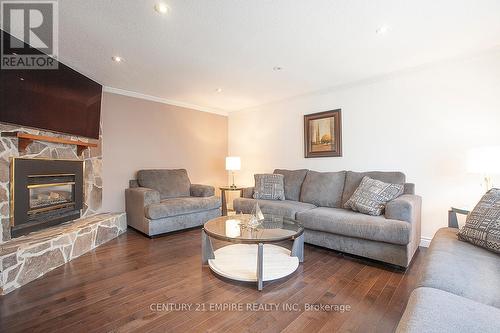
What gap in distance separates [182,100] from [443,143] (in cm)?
403

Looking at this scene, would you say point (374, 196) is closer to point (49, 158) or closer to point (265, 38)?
point (265, 38)

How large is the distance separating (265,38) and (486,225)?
2.29m

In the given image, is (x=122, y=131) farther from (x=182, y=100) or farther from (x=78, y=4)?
(x=78, y=4)

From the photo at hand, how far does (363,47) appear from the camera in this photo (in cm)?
242

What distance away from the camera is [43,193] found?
263 cm

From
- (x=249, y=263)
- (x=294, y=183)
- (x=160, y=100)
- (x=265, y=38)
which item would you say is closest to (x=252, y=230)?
(x=249, y=263)

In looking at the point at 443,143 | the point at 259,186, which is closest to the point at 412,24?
the point at 443,143

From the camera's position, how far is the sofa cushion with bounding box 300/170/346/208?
327 centimetres

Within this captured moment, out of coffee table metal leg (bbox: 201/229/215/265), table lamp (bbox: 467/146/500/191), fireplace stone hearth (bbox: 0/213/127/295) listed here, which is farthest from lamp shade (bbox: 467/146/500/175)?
fireplace stone hearth (bbox: 0/213/127/295)

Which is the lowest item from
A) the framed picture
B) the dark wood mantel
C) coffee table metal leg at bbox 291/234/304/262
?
coffee table metal leg at bbox 291/234/304/262

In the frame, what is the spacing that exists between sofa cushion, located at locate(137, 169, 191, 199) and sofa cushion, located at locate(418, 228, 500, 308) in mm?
3469

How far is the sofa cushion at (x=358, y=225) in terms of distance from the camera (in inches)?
85.8

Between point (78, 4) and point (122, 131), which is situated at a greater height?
point (78, 4)

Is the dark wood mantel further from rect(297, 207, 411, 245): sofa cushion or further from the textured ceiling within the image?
rect(297, 207, 411, 245): sofa cushion
